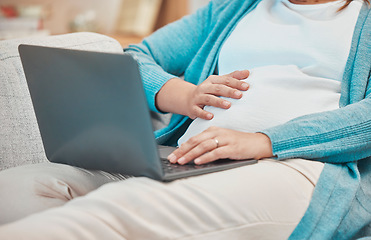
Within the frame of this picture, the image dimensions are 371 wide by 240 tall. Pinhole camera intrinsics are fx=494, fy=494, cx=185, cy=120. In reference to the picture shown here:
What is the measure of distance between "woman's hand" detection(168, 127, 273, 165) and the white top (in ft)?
0.34

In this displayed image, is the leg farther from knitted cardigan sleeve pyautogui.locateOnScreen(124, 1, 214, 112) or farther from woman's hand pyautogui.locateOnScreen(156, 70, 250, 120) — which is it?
knitted cardigan sleeve pyautogui.locateOnScreen(124, 1, 214, 112)

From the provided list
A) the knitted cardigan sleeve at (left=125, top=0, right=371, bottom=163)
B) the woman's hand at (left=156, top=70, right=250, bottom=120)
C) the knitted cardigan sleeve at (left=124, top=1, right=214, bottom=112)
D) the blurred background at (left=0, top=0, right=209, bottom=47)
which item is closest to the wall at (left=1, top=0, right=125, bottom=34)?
the blurred background at (left=0, top=0, right=209, bottom=47)

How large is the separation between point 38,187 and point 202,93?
0.40 metres

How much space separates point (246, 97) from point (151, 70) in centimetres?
30

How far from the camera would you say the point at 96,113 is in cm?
82

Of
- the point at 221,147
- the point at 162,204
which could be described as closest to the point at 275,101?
the point at 221,147

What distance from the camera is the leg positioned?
2.93 ft

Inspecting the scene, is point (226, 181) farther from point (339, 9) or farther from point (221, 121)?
point (339, 9)

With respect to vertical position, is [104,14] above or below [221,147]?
below

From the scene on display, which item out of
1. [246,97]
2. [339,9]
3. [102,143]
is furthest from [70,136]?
[339,9]

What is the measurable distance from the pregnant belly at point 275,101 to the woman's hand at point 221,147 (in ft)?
0.31

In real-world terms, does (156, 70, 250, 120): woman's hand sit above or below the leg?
above

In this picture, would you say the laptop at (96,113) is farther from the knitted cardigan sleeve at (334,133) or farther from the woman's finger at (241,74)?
the woman's finger at (241,74)

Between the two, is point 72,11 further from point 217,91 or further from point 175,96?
point 217,91
